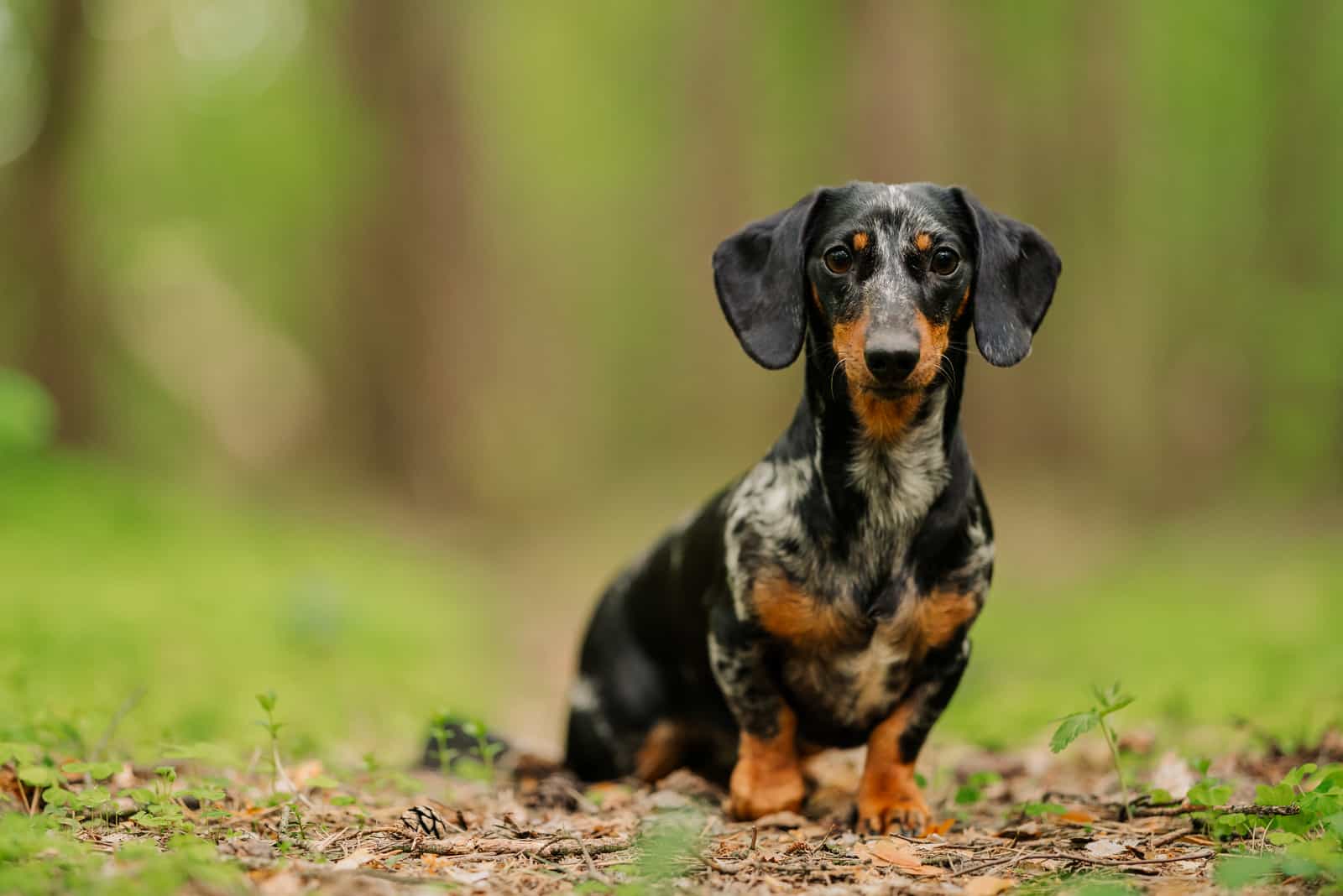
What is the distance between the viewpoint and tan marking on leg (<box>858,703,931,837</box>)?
3.46m

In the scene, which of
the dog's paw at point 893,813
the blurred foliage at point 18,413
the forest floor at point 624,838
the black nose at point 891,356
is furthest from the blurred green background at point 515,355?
the black nose at point 891,356

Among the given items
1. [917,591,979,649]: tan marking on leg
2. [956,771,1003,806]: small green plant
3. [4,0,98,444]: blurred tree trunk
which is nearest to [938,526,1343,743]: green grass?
[956,771,1003,806]: small green plant

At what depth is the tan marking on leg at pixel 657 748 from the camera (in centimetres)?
427

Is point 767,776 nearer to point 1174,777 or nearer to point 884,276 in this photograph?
point 1174,777

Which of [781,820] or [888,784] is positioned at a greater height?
[888,784]

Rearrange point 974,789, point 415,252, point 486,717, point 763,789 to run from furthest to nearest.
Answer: point 415,252 → point 486,717 → point 974,789 → point 763,789

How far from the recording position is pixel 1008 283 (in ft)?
11.5

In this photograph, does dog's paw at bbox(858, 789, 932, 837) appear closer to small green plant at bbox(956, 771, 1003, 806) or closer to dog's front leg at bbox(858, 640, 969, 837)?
dog's front leg at bbox(858, 640, 969, 837)

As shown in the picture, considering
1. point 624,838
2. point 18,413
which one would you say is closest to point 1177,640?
point 624,838

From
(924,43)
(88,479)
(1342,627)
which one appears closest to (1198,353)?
(924,43)

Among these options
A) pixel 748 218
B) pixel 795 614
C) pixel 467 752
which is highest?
pixel 748 218

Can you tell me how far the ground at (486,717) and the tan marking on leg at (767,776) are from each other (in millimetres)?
112

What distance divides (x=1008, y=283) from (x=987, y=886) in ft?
5.28

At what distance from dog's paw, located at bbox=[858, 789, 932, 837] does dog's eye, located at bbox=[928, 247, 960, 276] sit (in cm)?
141
